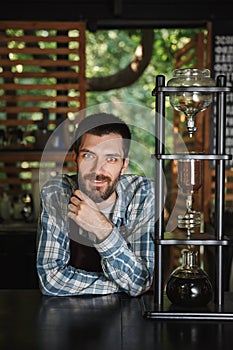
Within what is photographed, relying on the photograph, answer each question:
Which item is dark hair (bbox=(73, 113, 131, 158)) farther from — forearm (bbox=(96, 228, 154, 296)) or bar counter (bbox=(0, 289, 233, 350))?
bar counter (bbox=(0, 289, 233, 350))

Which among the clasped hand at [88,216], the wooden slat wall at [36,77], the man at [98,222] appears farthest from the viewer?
the wooden slat wall at [36,77]

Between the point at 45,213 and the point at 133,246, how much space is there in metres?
0.34

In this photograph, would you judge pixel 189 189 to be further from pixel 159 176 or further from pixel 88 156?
pixel 88 156

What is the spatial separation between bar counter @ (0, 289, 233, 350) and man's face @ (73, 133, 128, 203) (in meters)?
0.50

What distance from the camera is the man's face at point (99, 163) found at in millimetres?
2707

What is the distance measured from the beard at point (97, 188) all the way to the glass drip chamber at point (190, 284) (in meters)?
0.63

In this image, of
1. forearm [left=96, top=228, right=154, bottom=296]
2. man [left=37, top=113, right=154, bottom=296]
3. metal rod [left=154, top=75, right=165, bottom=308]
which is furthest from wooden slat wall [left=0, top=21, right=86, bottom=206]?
metal rod [left=154, top=75, right=165, bottom=308]

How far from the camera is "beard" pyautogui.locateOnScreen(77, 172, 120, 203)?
2697mm

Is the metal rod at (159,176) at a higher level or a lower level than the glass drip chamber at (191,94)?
lower

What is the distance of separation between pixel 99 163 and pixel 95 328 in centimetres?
84

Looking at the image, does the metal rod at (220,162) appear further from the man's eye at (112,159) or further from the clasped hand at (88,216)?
the man's eye at (112,159)

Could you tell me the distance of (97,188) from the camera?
276 centimetres

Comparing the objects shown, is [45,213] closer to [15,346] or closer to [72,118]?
[15,346]

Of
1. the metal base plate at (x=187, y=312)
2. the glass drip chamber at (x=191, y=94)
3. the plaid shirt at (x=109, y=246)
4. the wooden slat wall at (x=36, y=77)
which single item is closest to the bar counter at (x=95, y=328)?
the metal base plate at (x=187, y=312)
